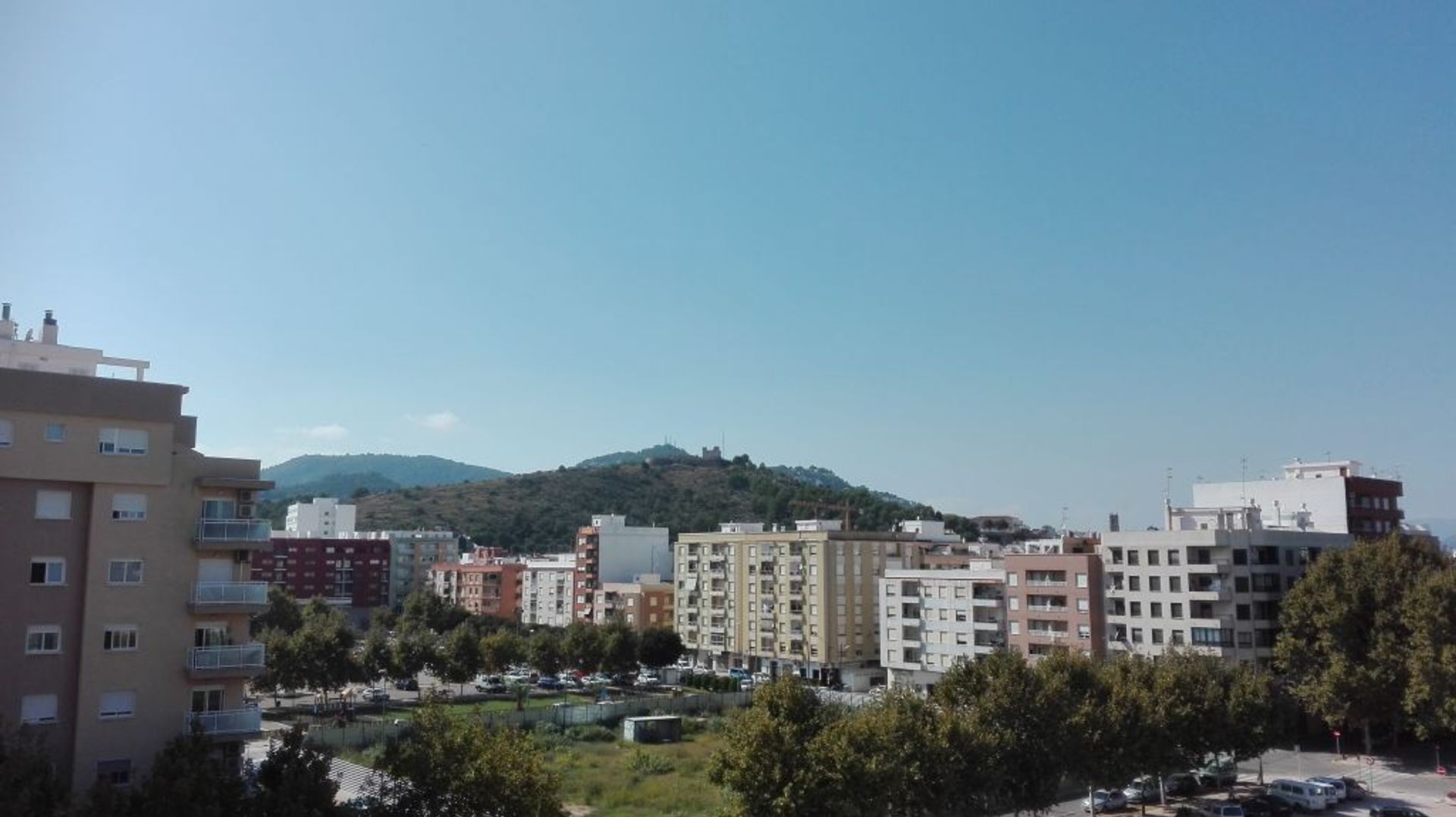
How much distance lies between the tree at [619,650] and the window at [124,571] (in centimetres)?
5892

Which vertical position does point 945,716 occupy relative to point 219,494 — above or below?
below

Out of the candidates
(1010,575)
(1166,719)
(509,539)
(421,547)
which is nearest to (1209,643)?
(1010,575)

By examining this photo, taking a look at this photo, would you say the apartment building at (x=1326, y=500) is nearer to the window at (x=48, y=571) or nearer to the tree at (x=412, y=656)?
the tree at (x=412, y=656)

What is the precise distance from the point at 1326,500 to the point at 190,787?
78.2 m

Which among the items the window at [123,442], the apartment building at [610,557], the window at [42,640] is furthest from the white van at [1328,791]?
the apartment building at [610,557]

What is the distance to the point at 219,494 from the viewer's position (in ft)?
99.6

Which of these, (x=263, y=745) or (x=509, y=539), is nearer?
(x=263, y=745)

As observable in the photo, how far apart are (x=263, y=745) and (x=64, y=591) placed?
3064cm

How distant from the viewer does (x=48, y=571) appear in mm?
27250

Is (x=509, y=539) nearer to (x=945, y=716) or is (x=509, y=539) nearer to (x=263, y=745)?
(x=263, y=745)

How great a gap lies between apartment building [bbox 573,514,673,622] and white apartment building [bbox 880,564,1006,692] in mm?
43107

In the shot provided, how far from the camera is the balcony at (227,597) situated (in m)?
29.3

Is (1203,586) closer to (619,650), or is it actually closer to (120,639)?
(619,650)

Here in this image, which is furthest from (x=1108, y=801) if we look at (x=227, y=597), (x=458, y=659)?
(x=458, y=659)
